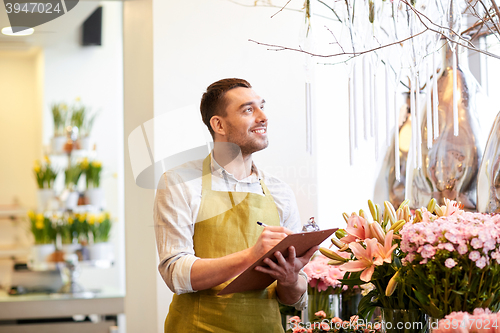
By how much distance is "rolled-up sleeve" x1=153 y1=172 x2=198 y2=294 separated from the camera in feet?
3.63

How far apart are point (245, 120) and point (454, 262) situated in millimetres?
620

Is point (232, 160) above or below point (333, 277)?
above

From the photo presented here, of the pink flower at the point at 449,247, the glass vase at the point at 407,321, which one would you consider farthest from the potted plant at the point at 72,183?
the pink flower at the point at 449,247

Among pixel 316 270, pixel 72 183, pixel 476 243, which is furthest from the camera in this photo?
pixel 72 183

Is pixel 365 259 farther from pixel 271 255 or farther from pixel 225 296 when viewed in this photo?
pixel 225 296

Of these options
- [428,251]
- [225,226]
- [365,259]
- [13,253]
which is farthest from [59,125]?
[428,251]

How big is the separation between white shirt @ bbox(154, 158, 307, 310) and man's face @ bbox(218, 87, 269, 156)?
0.23 feet

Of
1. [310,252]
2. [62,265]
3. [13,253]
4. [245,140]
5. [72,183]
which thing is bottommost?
[62,265]

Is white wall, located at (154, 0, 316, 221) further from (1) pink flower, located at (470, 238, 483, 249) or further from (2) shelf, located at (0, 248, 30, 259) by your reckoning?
(2) shelf, located at (0, 248, 30, 259)

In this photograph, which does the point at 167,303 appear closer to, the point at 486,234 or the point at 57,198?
the point at 486,234

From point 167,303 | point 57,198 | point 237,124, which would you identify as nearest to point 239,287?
point 167,303

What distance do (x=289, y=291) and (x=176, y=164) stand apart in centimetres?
43

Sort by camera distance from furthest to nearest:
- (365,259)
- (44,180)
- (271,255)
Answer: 1. (44,180)
2. (271,255)
3. (365,259)

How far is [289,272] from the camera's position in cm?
108
